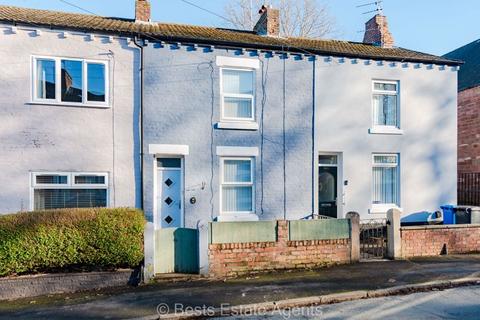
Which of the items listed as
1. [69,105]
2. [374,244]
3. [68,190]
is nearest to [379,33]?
[374,244]

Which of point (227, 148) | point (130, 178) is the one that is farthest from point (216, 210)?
point (130, 178)

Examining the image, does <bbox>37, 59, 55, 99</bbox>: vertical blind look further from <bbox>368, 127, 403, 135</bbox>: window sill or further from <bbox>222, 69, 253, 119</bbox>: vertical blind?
<bbox>368, 127, 403, 135</bbox>: window sill

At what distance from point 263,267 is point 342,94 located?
636 cm

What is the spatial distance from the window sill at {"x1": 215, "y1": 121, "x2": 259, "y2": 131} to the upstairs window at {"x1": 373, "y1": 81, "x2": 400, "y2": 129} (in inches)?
168

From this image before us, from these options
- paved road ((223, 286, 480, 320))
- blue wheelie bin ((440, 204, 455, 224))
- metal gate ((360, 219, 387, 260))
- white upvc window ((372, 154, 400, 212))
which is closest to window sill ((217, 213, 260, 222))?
metal gate ((360, 219, 387, 260))

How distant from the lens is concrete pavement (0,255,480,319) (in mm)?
5902

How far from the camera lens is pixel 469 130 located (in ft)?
47.9

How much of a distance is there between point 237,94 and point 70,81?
179 inches

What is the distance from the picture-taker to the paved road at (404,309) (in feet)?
18.0

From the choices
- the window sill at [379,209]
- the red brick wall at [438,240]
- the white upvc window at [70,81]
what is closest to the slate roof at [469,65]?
the window sill at [379,209]

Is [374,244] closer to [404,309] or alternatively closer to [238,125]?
[404,309]

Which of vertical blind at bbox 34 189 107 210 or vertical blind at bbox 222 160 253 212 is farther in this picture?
vertical blind at bbox 222 160 253 212

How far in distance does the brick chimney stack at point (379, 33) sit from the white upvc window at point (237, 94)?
619cm

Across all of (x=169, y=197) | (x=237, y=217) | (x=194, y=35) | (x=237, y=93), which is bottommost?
(x=237, y=217)
